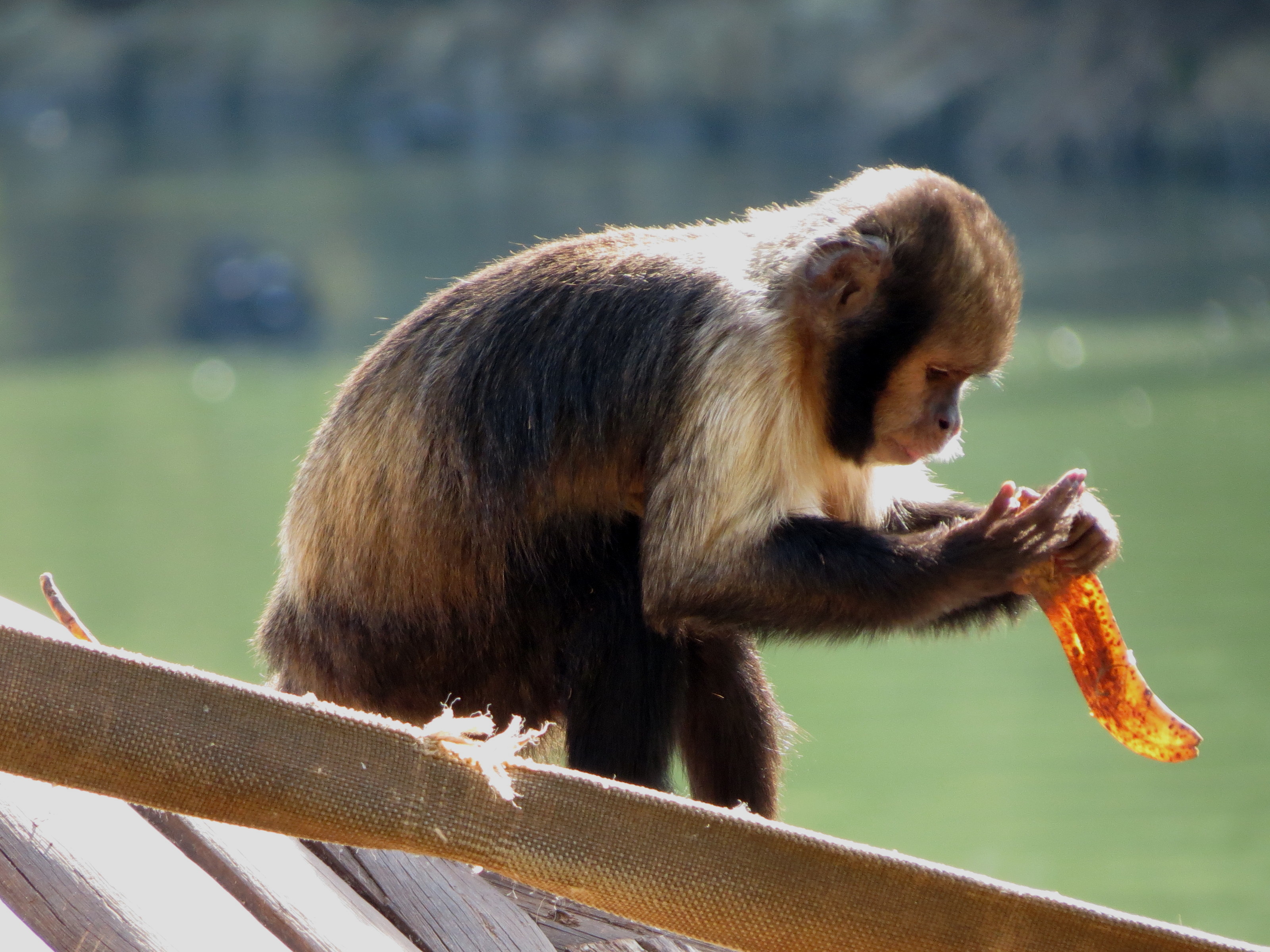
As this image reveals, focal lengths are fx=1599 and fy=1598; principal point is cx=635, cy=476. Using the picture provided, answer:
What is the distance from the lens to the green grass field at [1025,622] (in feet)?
37.3

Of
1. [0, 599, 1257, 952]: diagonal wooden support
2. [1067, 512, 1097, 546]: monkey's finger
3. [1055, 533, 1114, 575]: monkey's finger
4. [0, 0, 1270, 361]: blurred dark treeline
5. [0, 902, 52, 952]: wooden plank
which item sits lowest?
[0, 902, 52, 952]: wooden plank

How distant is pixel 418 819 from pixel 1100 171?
101ft

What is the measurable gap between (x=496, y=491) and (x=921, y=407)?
1.03m

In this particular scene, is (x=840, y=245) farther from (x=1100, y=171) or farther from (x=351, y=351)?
Result: (x=1100, y=171)

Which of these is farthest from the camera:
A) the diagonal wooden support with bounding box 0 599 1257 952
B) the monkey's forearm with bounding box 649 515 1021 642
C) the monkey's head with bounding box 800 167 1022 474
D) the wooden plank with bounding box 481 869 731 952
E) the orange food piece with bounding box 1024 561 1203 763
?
the monkey's head with bounding box 800 167 1022 474

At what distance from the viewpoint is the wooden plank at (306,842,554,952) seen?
9.39 ft

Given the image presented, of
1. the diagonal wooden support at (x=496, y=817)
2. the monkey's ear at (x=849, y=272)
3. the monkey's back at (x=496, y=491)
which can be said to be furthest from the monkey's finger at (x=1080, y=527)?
the diagonal wooden support at (x=496, y=817)

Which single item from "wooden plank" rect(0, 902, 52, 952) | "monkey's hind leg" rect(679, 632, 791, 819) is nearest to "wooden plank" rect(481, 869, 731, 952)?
"monkey's hind leg" rect(679, 632, 791, 819)

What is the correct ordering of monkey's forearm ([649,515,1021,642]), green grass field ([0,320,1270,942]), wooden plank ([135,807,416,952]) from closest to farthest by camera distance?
wooden plank ([135,807,416,952])
monkey's forearm ([649,515,1021,642])
green grass field ([0,320,1270,942])

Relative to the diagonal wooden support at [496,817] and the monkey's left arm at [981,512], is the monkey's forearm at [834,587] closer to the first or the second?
the monkey's left arm at [981,512]

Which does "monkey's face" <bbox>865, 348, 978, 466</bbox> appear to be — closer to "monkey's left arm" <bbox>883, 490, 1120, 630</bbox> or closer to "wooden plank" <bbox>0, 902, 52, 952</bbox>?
"monkey's left arm" <bbox>883, 490, 1120, 630</bbox>

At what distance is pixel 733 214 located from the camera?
253 inches

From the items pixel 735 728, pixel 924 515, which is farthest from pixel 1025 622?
pixel 735 728

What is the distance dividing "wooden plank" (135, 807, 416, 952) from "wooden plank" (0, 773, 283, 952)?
0.12m
